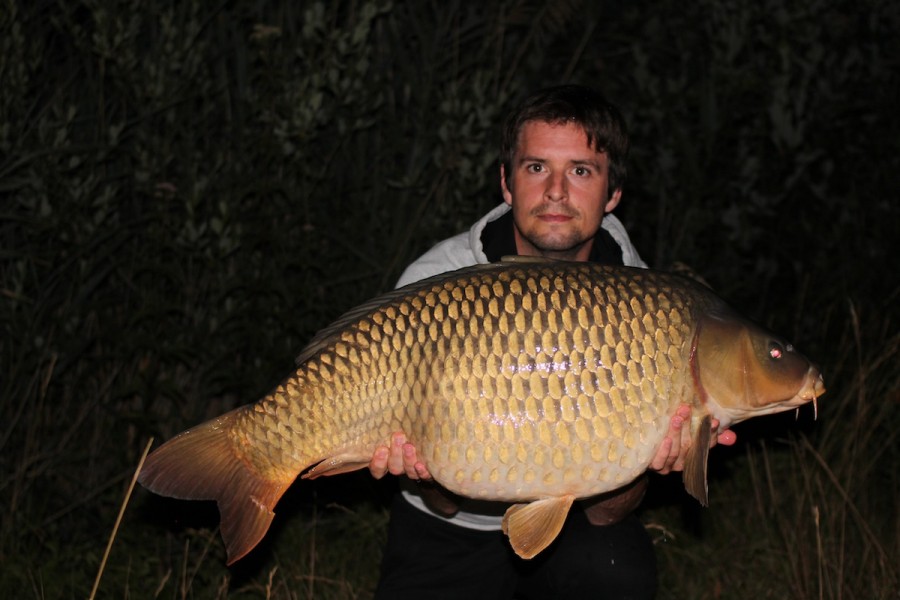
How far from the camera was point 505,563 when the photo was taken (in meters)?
2.46

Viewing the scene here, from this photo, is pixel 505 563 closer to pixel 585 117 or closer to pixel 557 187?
pixel 557 187

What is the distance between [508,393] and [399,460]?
10.5 inches

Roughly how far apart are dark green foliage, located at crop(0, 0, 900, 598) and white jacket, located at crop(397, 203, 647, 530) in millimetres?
507

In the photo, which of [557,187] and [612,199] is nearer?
[557,187]

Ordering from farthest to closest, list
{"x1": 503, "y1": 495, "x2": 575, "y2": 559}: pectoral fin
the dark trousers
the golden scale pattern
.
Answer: the dark trousers, {"x1": 503, "y1": 495, "x2": 575, "y2": 559}: pectoral fin, the golden scale pattern

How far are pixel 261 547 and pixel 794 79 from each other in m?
2.81

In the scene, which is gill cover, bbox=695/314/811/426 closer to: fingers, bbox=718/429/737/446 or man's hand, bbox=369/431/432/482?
fingers, bbox=718/429/737/446

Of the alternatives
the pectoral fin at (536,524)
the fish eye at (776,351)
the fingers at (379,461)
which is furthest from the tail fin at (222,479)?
the fish eye at (776,351)

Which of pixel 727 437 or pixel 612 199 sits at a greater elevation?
pixel 612 199

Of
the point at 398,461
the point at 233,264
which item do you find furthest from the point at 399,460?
the point at 233,264

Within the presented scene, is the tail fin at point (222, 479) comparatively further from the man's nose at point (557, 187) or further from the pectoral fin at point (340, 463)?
the man's nose at point (557, 187)

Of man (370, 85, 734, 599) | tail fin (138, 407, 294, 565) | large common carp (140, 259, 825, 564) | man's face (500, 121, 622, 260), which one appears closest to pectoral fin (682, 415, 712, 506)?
large common carp (140, 259, 825, 564)

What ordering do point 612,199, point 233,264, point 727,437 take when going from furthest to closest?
1. point 233,264
2. point 612,199
3. point 727,437

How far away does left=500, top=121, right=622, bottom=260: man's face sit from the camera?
2383 millimetres
